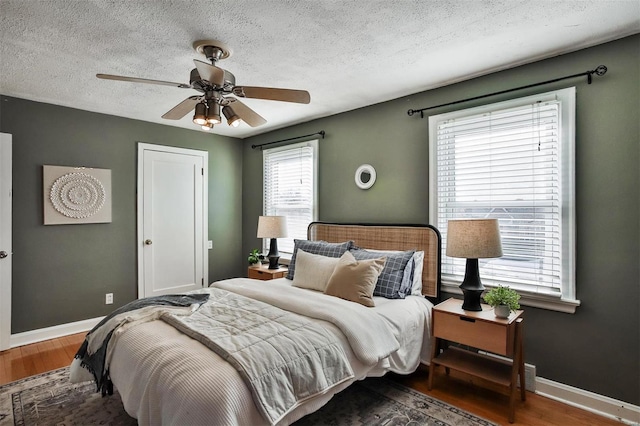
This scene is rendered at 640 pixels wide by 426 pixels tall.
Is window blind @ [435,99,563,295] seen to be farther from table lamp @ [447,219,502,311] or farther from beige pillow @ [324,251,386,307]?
beige pillow @ [324,251,386,307]

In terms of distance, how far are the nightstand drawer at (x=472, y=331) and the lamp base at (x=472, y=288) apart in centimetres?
13

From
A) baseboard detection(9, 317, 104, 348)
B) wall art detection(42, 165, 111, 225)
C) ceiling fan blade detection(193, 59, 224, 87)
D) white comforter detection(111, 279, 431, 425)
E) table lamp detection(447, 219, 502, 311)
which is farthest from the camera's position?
wall art detection(42, 165, 111, 225)

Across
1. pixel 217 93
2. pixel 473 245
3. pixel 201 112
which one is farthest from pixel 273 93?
pixel 473 245

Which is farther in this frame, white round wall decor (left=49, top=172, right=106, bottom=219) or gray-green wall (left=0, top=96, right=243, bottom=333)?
white round wall decor (left=49, top=172, right=106, bottom=219)

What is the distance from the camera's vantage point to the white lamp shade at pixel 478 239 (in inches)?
96.3

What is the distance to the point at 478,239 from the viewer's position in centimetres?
246

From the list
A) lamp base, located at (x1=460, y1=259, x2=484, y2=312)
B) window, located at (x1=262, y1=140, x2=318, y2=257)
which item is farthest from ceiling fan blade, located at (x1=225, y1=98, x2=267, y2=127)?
lamp base, located at (x1=460, y1=259, x2=484, y2=312)

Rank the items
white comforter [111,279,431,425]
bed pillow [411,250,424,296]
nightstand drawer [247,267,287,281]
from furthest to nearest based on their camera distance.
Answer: nightstand drawer [247,267,287,281] → bed pillow [411,250,424,296] → white comforter [111,279,431,425]

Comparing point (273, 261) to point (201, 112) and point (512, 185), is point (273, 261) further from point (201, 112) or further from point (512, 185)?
point (512, 185)

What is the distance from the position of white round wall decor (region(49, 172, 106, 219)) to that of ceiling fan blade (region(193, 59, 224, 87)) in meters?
2.72

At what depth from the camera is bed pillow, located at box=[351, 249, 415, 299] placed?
2.85 meters

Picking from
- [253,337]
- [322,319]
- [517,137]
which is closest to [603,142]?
[517,137]

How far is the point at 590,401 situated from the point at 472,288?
1.05 metres

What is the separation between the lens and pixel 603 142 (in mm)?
2357
